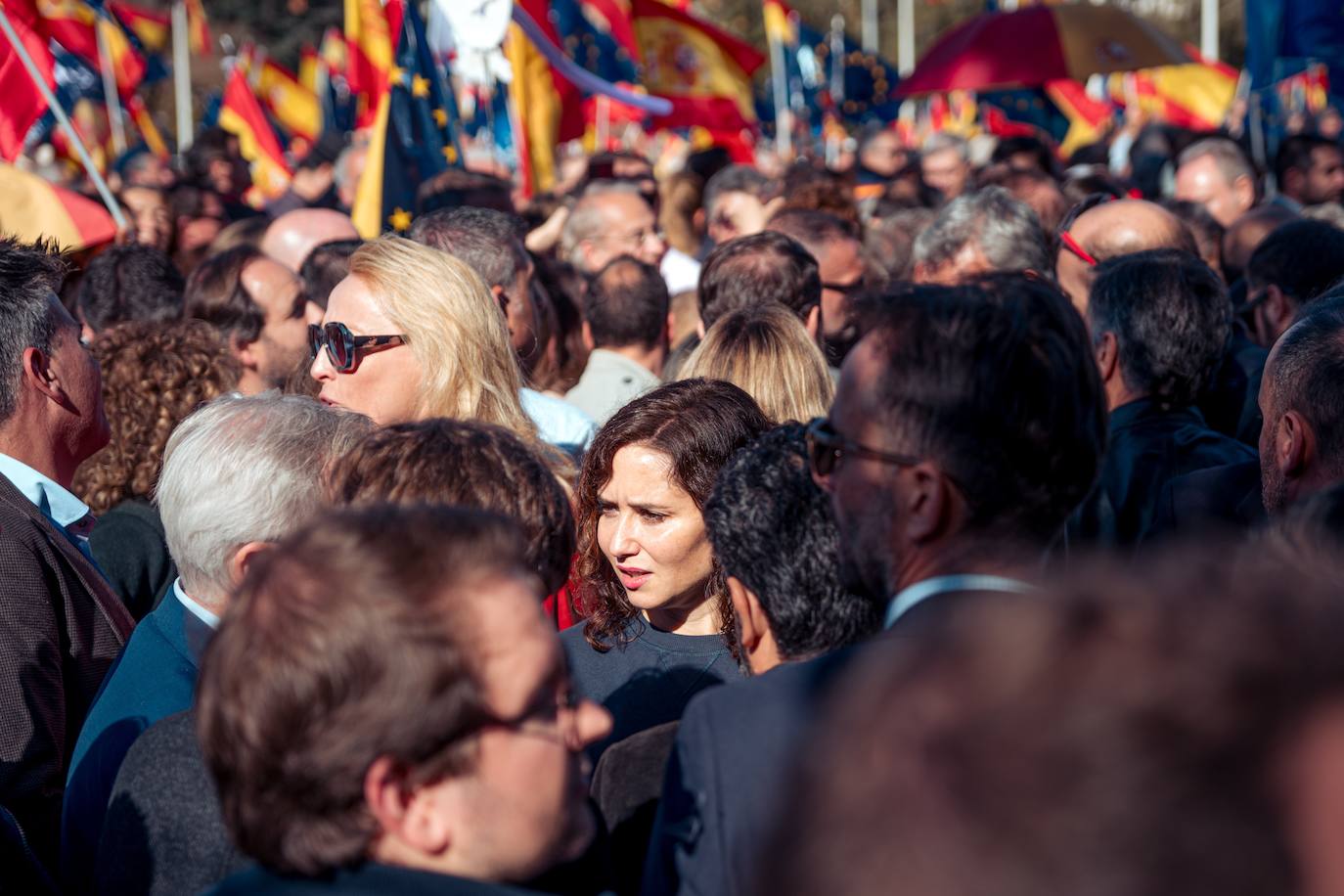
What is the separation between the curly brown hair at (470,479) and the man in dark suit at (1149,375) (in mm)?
2282

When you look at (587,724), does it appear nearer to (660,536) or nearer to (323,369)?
(660,536)

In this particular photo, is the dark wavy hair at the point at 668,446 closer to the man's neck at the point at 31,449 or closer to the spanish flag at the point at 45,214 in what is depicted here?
the man's neck at the point at 31,449

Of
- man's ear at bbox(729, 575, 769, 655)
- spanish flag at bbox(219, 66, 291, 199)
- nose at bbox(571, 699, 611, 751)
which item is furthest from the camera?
spanish flag at bbox(219, 66, 291, 199)

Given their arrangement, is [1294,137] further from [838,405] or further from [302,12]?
[302,12]

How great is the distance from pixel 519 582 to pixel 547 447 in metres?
2.16

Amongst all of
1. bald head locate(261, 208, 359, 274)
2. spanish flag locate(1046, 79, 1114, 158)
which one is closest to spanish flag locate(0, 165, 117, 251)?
bald head locate(261, 208, 359, 274)

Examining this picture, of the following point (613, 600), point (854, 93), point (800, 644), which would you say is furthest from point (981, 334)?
point (854, 93)

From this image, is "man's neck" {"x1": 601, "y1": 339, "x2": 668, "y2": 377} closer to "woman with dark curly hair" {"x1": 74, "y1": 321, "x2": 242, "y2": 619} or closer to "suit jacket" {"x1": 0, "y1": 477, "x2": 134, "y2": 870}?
"woman with dark curly hair" {"x1": 74, "y1": 321, "x2": 242, "y2": 619}

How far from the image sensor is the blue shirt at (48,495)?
12.0 feet

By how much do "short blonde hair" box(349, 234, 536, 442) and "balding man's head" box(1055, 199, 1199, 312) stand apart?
9.10ft

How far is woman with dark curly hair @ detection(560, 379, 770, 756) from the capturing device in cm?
328

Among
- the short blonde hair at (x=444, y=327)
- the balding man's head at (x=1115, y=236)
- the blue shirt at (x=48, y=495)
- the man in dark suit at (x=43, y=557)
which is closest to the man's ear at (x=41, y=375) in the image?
the man in dark suit at (x=43, y=557)

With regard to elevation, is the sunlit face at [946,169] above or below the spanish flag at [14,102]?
below

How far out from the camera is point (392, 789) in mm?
1692
